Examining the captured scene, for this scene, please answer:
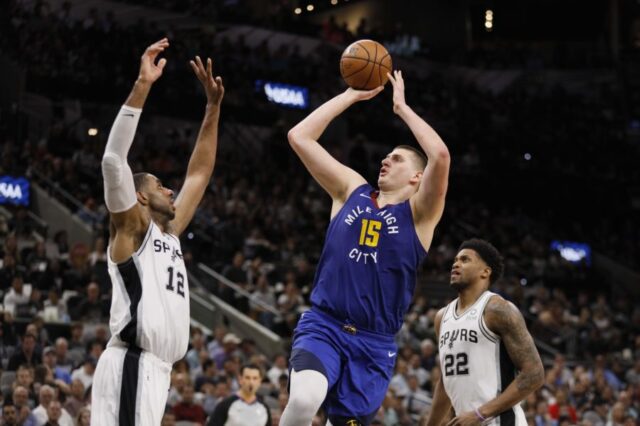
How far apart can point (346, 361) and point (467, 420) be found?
1049mm

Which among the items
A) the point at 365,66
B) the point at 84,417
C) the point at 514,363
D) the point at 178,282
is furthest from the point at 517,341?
the point at 84,417

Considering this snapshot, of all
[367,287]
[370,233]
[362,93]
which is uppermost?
[362,93]

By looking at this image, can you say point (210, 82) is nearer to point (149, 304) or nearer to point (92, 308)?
point (149, 304)

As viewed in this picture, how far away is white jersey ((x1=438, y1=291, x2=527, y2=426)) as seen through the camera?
767cm

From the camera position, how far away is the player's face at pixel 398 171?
748 centimetres

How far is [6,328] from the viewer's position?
15.3 m

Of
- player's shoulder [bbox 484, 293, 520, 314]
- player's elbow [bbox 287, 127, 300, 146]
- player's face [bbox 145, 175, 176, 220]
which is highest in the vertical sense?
player's elbow [bbox 287, 127, 300, 146]

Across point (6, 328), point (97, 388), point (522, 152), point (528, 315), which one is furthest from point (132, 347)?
point (522, 152)

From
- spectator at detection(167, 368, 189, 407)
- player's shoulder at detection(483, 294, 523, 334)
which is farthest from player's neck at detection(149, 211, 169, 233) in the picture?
spectator at detection(167, 368, 189, 407)

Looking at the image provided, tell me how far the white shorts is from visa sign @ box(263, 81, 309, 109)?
2292 cm

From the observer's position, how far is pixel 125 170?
641 cm

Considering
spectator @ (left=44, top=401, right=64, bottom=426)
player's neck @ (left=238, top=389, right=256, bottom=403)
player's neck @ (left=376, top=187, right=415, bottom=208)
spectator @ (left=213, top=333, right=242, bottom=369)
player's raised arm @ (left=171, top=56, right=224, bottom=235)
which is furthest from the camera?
spectator @ (left=213, top=333, right=242, bottom=369)

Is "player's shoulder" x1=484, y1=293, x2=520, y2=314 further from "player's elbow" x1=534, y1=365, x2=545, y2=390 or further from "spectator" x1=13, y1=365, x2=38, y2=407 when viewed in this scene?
"spectator" x1=13, y1=365, x2=38, y2=407

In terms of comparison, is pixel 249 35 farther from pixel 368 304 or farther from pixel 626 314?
pixel 368 304
